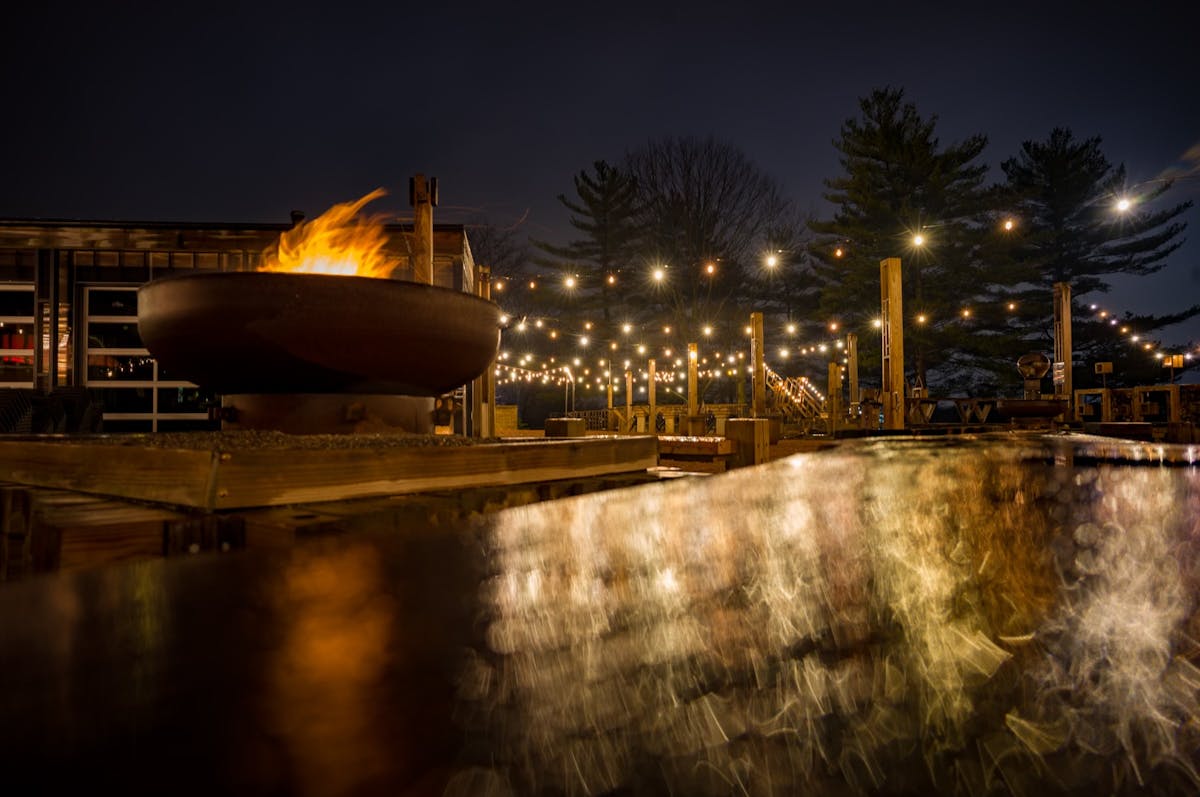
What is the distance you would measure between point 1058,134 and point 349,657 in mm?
37858

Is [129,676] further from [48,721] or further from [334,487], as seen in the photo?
[334,487]

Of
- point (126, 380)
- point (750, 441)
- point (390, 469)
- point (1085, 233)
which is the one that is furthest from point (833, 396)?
point (1085, 233)

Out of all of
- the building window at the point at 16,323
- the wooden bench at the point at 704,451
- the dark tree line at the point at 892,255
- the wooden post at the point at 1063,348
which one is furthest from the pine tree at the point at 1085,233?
the building window at the point at 16,323

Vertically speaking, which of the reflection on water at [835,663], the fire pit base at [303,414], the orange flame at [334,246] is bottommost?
the reflection on water at [835,663]

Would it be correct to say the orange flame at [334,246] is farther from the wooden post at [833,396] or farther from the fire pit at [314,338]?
the wooden post at [833,396]

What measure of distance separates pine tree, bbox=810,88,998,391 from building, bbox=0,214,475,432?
22.0 meters

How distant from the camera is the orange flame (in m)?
3.33

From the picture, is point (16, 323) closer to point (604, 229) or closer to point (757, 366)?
point (757, 366)

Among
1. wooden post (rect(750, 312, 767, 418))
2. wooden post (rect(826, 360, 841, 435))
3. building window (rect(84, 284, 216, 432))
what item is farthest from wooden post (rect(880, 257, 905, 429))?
building window (rect(84, 284, 216, 432))

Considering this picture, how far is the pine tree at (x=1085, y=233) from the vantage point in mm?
27562

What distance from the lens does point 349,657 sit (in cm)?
69

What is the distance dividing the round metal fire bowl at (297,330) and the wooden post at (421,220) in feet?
6.53

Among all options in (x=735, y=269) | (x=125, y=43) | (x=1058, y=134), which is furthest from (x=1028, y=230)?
(x=125, y=43)

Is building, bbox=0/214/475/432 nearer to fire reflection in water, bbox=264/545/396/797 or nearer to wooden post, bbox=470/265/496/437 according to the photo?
wooden post, bbox=470/265/496/437
